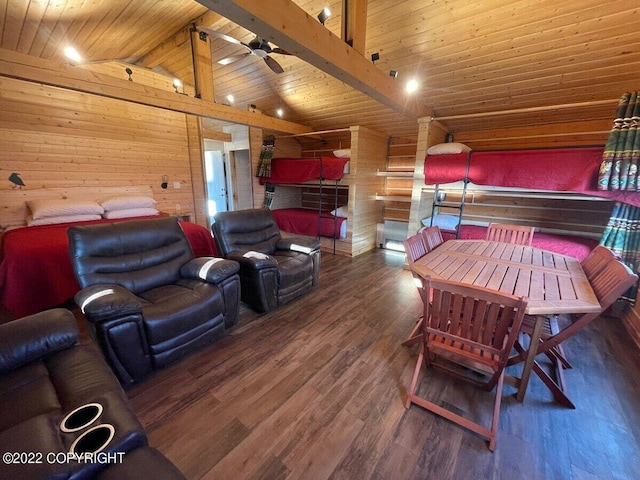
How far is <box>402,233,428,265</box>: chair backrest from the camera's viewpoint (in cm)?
208

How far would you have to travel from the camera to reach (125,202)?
3.72 metres

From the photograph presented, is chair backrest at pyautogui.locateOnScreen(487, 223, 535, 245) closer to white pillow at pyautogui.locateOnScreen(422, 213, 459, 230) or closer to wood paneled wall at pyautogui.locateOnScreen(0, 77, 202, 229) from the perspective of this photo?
white pillow at pyautogui.locateOnScreen(422, 213, 459, 230)

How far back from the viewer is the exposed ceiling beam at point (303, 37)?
1.54 meters

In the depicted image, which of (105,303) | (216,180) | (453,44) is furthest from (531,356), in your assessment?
(216,180)

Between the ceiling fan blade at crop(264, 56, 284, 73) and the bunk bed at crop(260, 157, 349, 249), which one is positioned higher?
the ceiling fan blade at crop(264, 56, 284, 73)

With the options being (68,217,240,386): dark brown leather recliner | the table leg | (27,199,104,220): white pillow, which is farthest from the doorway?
the table leg

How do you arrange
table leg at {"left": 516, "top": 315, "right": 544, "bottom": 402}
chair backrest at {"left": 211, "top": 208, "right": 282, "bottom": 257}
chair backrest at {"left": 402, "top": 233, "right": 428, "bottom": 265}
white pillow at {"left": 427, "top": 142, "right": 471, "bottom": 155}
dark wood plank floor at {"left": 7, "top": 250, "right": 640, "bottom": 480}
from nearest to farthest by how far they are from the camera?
dark wood plank floor at {"left": 7, "top": 250, "right": 640, "bottom": 480}
table leg at {"left": 516, "top": 315, "right": 544, "bottom": 402}
chair backrest at {"left": 402, "top": 233, "right": 428, "bottom": 265}
chair backrest at {"left": 211, "top": 208, "right": 282, "bottom": 257}
white pillow at {"left": 427, "top": 142, "right": 471, "bottom": 155}

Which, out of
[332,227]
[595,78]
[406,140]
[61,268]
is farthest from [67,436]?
[406,140]

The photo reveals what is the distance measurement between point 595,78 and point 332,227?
3684mm

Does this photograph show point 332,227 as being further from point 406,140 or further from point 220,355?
point 220,355

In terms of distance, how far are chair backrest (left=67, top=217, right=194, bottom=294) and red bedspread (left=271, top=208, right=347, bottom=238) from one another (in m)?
2.59

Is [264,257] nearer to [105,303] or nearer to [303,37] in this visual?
[105,303]

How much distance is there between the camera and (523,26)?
255cm

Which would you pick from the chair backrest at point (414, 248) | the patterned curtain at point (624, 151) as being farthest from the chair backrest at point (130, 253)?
the patterned curtain at point (624, 151)
